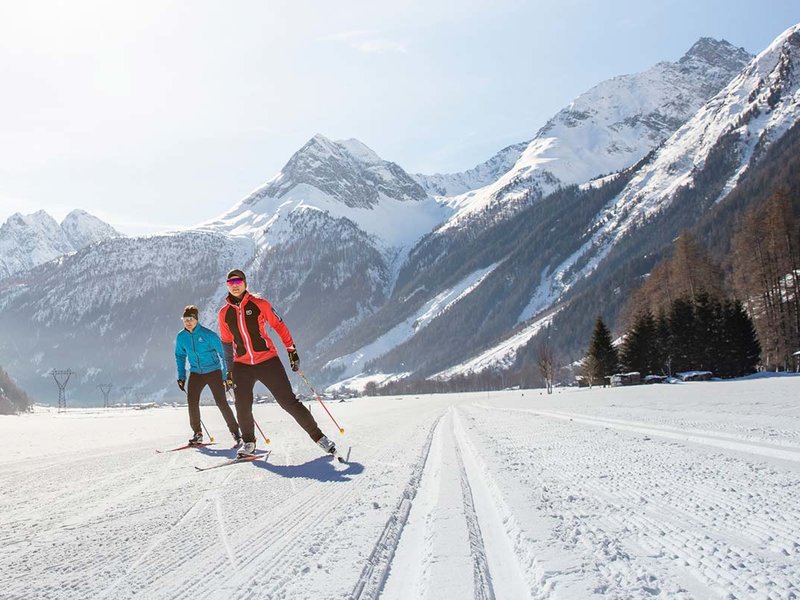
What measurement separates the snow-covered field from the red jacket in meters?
1.27

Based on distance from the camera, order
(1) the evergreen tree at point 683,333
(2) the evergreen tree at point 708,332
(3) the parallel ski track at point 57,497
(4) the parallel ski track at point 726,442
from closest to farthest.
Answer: (3) the parallel ski track at point 57,497, (4) the parallel ski track at point 726,442, (2) the evergreen tree at point 708,332, (1) the evergreen tree at point 683,333

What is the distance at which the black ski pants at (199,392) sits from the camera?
825cm

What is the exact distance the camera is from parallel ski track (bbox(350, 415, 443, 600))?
209 centimetres

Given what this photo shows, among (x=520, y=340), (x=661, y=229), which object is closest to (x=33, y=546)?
(x=520, y=340)

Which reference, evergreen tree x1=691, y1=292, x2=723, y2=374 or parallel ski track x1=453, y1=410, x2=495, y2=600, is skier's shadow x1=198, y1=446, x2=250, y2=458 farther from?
evergreen tree x1=691, y1=292, x2=723, y2=374

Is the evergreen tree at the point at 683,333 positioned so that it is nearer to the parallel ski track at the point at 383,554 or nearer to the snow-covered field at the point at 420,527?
the snow-covered field at the point at 420,527

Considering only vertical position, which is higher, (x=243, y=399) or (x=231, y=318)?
(x=231, y=318)

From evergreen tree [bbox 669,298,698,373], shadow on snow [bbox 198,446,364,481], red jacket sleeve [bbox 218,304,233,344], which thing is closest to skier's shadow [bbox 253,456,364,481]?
shadow on snow [bbox 198,446,364,481]

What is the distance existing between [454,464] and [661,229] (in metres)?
214

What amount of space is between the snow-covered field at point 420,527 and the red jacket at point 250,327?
4.16 ft

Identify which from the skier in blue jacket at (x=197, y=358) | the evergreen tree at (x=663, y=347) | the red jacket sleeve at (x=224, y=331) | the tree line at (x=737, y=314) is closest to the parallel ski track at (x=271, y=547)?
the red jacket sleeve at (x=224, y=331)

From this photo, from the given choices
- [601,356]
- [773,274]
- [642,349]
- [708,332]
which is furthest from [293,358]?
[601,356]

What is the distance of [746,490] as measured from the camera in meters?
3.40

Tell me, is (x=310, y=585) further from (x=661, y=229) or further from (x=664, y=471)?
(x=661, y=229)
